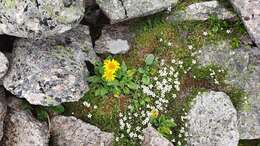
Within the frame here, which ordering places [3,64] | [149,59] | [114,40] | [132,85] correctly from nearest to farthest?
[3,64], [132,85], [149,59], [114,40]

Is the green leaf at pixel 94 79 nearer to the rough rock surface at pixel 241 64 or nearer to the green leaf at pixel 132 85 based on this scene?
the green leaf at pixel 132 85

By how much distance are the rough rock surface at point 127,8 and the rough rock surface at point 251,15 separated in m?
1.41

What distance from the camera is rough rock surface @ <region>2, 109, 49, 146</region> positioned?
7879 mm

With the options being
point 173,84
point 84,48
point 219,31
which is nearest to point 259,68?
point 219,31

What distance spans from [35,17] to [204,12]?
3202 millimetres

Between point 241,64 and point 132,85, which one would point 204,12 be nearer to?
point 241,64

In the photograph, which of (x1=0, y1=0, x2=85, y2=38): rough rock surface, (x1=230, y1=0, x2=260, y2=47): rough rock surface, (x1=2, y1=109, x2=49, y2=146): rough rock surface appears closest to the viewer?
(x1=0, y1=0, x2=85, y2=38): rough rock surface

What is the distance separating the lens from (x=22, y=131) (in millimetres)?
7926

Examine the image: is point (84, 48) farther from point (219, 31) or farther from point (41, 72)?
point (219, 31)

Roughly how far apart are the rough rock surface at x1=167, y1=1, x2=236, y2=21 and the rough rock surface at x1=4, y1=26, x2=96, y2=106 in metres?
1.95

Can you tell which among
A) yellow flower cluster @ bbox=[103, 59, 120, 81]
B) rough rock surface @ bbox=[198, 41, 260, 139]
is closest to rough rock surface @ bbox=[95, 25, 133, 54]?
yellow flower cluster @ bbox=[103, 59, 120, 81]

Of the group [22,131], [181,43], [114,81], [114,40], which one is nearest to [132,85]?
[114,81]

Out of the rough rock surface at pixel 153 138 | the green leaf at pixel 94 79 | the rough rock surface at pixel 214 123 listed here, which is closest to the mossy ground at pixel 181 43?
the rough rock surface at pixel 214 123

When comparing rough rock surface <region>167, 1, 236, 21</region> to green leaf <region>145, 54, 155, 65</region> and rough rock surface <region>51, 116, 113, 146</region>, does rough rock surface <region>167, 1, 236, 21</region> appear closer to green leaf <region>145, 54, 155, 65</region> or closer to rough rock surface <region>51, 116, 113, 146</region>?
green leaf <region>145, 54, 155, 65</region>
